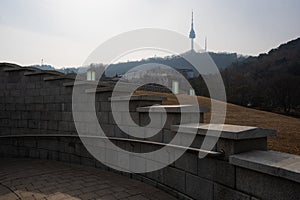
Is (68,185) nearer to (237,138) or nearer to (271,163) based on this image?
(237,138)

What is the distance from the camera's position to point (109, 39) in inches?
218

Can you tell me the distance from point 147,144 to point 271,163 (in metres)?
2.29

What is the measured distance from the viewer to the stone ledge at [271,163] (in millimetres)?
2051

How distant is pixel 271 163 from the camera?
2.25 meters

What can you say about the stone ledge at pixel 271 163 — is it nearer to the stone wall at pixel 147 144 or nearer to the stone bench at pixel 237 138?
the stone wall at pixel 147 144

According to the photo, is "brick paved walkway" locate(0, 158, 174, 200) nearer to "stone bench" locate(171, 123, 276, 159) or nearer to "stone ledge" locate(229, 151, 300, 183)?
"stone bench" locate(171, 123, 276, 159)

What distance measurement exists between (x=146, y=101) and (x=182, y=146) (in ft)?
4.07

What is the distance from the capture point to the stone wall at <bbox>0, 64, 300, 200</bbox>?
7.81 feet

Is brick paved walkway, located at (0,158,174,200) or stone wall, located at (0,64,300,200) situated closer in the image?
stone wall, located at (0,64,300,200)

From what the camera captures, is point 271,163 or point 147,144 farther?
point 147,144

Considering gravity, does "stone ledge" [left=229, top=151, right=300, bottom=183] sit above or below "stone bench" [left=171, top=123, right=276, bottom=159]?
below

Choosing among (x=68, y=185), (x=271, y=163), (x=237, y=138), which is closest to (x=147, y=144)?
(x=68, y=185)

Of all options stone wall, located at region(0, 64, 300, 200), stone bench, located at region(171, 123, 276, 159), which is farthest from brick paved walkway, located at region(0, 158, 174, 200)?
stone bench, located at region(171, 123, 276, 159)

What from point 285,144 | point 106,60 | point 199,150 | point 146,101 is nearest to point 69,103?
point 106,60
